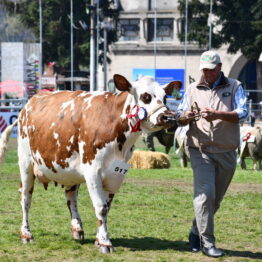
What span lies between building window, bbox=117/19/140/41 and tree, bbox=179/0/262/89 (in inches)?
437

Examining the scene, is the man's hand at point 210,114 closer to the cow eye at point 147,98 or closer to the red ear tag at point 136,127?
the cow eye at point 147,98

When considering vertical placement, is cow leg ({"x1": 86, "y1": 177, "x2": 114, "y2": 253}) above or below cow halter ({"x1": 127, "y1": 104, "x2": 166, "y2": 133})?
below

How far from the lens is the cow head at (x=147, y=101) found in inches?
373

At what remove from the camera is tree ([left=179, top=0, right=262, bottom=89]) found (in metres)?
62.5

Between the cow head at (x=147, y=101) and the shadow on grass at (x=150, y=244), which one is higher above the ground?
the cow head at (x=147, y=101)

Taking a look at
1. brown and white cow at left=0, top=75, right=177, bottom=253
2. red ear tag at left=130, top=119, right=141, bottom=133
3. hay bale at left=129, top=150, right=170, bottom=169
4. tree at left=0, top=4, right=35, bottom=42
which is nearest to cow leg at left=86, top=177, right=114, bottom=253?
brown and white cow at left=0, top=75, right=177, bottom=253

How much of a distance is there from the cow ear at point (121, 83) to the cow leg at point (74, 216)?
1.67 metres

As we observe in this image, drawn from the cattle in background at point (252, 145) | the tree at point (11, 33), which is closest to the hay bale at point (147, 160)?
the cattle in background at point (252, 145)

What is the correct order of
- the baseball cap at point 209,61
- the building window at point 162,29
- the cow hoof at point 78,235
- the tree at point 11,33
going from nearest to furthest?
the baseball cap at point 209,61, the cow hoof at point 78,235, the building window at point 162,29, the tree at point 11,33

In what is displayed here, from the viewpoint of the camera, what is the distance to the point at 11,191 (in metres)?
15.6

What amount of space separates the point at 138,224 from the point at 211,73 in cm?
321

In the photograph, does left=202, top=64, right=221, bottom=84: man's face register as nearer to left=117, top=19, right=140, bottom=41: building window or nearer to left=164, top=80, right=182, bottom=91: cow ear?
left=164, top=80, right=182, bottom=91: cow ear

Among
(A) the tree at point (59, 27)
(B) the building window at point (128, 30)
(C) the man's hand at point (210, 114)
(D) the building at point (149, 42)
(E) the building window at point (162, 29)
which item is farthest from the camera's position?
(B) the building window at point (128, 30)

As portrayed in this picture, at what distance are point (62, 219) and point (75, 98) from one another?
8.02ft
